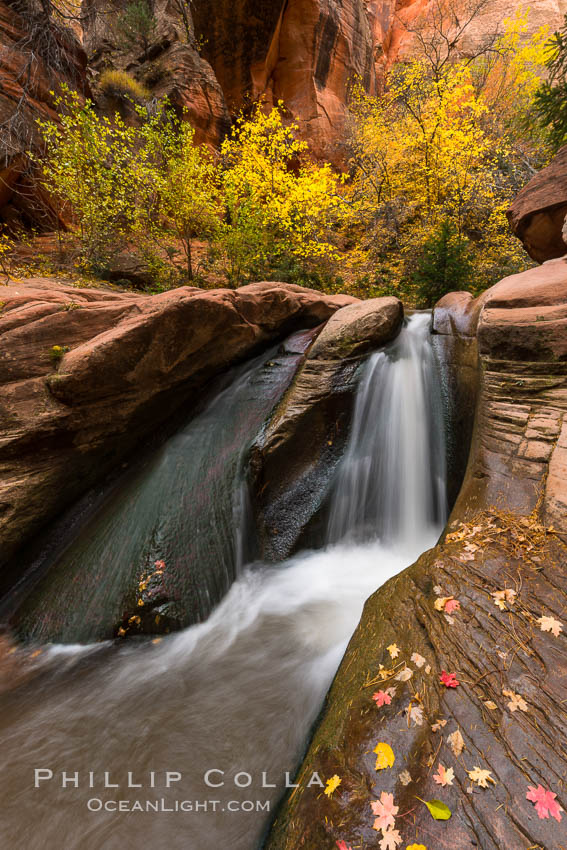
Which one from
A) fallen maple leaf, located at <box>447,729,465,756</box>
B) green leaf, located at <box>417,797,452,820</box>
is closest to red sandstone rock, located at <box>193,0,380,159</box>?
fallen maple leaf, located at <box>447,729,465,756</box>

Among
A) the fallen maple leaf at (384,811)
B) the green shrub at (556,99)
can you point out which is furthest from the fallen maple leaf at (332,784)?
the green shrub at (556,99)

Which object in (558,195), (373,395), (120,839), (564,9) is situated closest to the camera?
(120,839)

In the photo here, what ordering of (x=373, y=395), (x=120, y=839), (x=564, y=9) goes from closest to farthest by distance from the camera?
(x=120, y=839) < (x=373, y=395) < (x=564, y=9)

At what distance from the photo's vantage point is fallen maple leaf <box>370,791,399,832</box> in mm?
1376

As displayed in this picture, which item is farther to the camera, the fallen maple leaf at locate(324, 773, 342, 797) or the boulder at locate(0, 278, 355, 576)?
the boulder at locate(0, 278, 355, 576)

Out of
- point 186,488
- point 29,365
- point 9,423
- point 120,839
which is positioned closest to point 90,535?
point 186,488

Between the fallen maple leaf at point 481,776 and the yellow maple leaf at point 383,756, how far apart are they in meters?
0.34

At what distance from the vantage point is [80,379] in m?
3.89

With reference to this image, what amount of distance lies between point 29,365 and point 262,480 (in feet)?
10.5

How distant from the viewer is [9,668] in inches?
120

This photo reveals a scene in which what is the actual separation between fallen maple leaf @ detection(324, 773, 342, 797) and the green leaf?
401mm

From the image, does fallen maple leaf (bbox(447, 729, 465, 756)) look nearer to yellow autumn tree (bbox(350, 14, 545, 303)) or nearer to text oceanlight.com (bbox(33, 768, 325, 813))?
text oceanlight.com (bbox(33, 768, 325, 813))

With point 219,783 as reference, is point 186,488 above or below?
above

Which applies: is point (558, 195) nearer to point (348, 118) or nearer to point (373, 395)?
point (373, 395)
